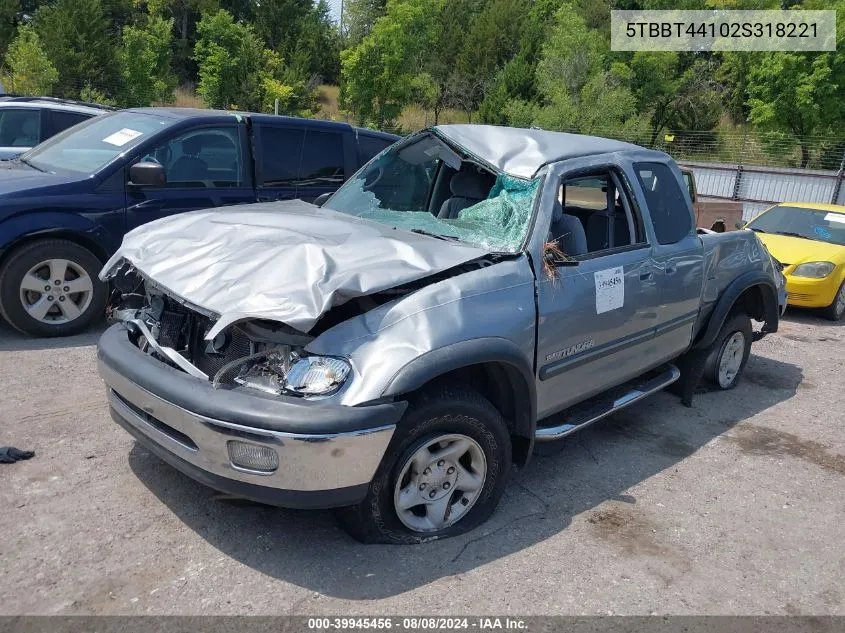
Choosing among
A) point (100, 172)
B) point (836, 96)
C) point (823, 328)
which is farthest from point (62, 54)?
point (836, 96)

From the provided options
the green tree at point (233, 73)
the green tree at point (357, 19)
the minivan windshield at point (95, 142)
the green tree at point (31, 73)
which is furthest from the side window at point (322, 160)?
the green tree at point (357, 19)

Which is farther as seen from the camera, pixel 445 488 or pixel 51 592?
pixel 445 488

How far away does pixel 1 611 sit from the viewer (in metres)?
2.79

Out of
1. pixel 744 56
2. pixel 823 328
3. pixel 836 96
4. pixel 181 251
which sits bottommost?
pixel 823 328

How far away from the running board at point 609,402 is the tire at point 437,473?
0.41 m

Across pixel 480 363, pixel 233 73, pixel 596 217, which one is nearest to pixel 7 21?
pixel 233 73

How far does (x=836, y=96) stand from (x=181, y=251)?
3891 centimetres

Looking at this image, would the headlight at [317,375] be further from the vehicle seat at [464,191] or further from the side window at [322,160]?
the side window at [322,160]

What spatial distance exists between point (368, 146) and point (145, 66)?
25861 millimetres

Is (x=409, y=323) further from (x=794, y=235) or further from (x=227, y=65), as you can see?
(x=227, y=65)

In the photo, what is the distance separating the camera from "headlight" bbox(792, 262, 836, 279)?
9.08 m

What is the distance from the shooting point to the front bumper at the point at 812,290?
905cm

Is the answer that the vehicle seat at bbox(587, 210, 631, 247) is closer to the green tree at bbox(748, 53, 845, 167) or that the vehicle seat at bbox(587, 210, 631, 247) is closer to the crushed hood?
the crushed hood

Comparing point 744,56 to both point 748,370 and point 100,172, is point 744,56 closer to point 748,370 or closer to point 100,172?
point 748,370
